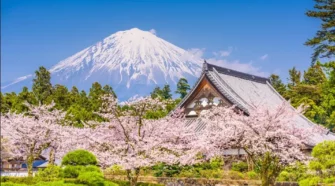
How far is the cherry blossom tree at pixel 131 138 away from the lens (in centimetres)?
1423

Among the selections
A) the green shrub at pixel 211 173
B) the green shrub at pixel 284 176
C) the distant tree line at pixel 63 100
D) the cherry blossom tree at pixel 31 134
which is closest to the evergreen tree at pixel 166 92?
the distant tree line at pixel 63 100

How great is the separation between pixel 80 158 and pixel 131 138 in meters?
2.07

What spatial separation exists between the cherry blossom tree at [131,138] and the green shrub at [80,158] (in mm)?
894

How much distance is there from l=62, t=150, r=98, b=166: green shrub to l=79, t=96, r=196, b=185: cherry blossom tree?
894 millimetres

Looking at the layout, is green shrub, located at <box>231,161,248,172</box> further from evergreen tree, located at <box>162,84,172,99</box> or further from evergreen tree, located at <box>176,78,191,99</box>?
evergreen tree, located at <box>176,78,191,99</box>

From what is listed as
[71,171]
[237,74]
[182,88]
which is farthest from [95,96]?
[71,171]

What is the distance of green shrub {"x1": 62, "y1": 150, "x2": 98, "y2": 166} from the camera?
1342cm

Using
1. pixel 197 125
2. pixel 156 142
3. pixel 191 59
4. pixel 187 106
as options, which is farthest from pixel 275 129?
pixel 191 59

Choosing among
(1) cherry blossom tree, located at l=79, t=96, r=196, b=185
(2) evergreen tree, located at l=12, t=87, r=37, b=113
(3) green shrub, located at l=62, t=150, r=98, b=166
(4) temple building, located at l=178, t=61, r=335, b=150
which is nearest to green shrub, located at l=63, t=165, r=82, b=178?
(3) green shrub, located at l=62, t=150, r=98, b=166

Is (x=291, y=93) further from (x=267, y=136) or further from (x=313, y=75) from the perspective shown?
(x=267, y=136)

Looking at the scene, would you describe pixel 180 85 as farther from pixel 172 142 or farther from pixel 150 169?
pixel 172 142

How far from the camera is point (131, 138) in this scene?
1462cm

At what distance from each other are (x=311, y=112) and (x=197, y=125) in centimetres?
1320

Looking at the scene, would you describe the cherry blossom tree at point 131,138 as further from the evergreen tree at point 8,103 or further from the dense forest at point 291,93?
the evergreen tree at point 8,103
